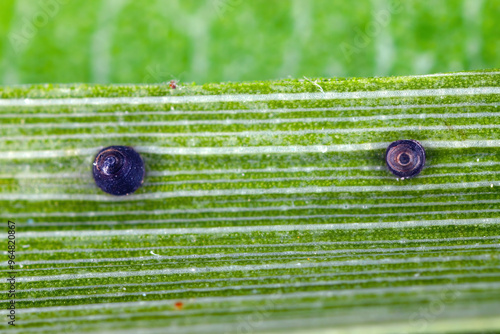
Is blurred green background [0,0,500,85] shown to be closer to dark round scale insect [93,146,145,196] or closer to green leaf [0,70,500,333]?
green leaf [0,70,500,333]

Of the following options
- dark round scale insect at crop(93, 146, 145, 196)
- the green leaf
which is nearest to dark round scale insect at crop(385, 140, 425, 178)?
the green leaf

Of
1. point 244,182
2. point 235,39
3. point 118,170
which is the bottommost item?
point 118,170

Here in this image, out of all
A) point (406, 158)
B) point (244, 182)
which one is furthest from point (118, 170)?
point (406, 158)

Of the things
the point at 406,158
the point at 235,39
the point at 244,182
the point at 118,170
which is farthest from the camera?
the point at 235,39

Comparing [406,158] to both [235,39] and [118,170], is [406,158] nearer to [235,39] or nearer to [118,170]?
[235,39]

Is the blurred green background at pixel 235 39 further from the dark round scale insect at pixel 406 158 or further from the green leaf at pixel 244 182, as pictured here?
the dark round scale insect at pixel 406 158
